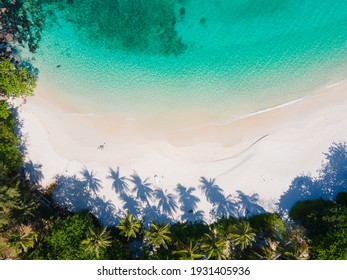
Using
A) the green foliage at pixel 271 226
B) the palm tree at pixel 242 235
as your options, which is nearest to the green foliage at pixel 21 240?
the palm tree at pixel 242 235

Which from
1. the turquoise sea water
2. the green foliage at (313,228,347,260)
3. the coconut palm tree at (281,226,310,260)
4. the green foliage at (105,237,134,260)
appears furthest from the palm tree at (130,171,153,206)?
the green foliage at (313,228,347,260)

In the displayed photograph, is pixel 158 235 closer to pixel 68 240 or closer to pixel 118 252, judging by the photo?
pixel 118 252

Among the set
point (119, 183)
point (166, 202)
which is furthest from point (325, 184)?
point (119, 183)

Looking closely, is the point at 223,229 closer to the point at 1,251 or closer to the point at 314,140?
the point at 314,140

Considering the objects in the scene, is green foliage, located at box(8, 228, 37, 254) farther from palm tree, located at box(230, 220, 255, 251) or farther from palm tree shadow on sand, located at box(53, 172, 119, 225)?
palm tree, located at box(230, 220, 255, 251)

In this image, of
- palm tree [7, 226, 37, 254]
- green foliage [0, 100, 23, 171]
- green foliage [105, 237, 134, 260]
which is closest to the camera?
palm tree [7, 226, 37, 254]

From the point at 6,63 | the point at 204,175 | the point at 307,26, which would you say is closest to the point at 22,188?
the point at 6,63
